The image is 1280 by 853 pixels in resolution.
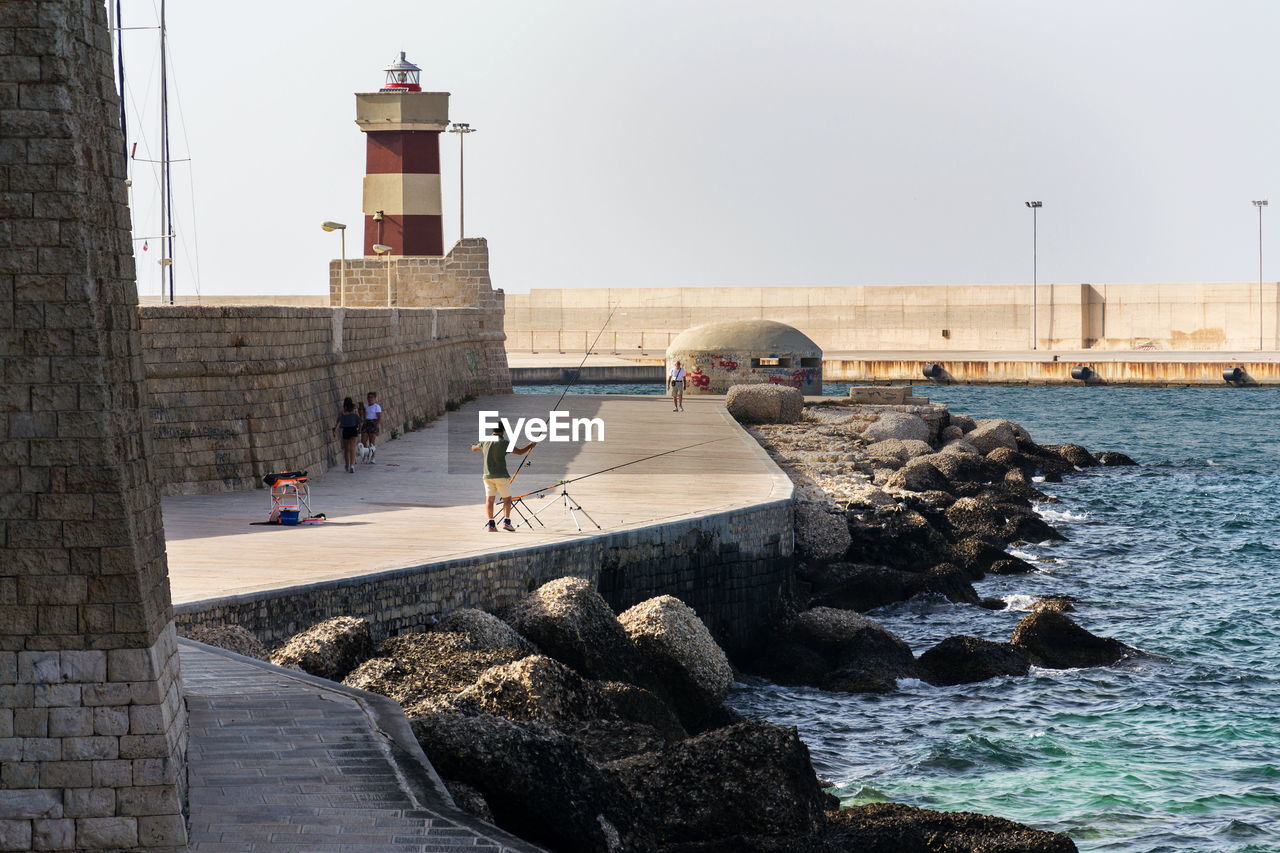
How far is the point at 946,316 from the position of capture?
246ft

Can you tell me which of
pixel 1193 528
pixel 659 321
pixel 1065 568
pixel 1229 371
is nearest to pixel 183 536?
pixel 1065 568

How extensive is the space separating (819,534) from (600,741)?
10.4 meters

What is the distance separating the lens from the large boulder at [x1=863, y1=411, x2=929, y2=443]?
3039cm

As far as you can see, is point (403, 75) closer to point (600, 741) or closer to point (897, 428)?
point (897, 428)

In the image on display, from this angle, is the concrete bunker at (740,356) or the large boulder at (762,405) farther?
the concrete bunker at (740,356)

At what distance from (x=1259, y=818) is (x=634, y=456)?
1288cm

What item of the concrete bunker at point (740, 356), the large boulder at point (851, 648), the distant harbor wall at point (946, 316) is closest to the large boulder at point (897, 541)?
the large boulder at point (851, 648)

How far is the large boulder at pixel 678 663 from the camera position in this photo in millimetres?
12438

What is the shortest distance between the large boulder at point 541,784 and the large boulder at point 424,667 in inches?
47.3

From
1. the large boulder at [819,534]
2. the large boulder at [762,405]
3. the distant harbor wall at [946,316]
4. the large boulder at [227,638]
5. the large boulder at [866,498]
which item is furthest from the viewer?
the distant harbor wall at [946,316]

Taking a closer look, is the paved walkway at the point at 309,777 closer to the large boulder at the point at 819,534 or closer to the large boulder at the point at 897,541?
the large boulder at the point at 819,534

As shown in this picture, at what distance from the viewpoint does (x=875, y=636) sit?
49.6ft

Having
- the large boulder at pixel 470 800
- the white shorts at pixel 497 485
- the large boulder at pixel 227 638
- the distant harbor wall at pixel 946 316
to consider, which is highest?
the distant harbor wall at pixel 946 316

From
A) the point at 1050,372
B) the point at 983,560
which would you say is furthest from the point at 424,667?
the point at 1050,372
